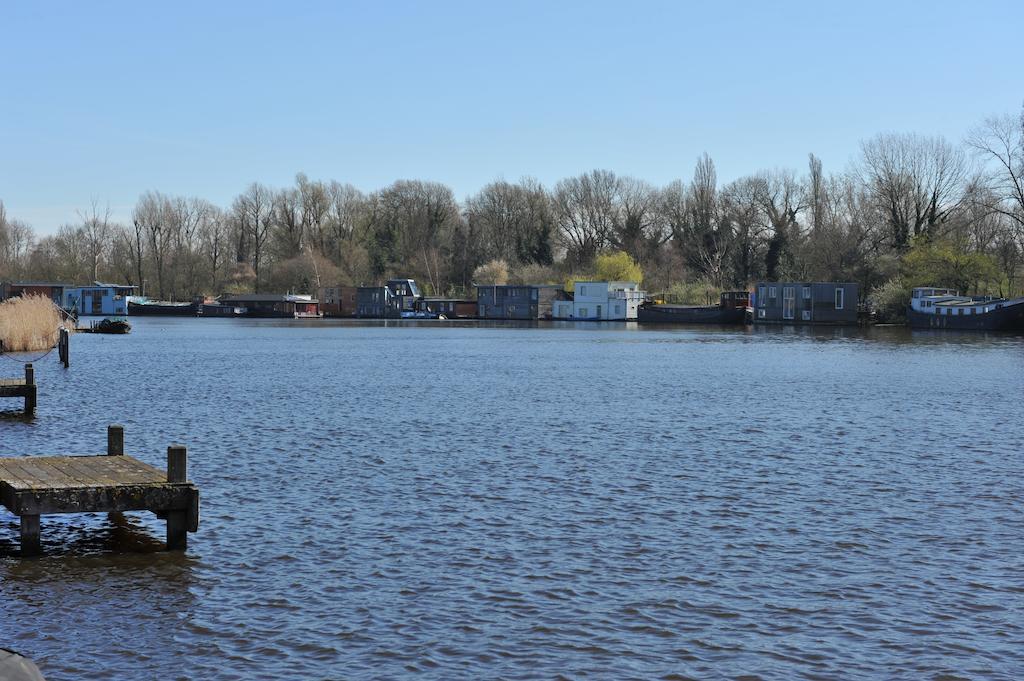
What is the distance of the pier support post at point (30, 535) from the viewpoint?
594 inches

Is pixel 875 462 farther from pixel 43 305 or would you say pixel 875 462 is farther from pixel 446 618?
pixel 43 305

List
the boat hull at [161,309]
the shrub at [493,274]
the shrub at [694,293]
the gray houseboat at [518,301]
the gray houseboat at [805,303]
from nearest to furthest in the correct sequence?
the gray houseboat at [805,303]
the shrub at [694,293]
the gray houseboat at [518,301]
the shrub at [493,274]
the boat hull at [161,309]

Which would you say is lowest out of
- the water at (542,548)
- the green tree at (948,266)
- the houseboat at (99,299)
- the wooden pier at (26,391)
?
the water at (542,548)

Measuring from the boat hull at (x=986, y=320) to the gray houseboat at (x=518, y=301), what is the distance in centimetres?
6406

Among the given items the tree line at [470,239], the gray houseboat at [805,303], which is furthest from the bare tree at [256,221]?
the gray houseboat at [805,303]

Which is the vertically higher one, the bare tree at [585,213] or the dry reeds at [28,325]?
the bare tree at [585,213]

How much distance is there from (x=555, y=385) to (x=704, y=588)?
1279 inches

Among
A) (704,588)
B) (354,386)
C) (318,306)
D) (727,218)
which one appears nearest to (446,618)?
(704,588)

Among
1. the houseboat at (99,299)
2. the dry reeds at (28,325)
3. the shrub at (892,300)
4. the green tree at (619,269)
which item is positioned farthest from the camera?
the houseboat at (99,299)

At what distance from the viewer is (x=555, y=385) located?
46.5 metres

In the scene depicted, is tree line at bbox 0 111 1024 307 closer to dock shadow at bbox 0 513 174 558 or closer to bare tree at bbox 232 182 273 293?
bare tree at bbox 232 182 273 293

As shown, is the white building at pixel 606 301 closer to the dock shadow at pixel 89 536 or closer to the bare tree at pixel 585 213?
the bare tree at pixel 585 213

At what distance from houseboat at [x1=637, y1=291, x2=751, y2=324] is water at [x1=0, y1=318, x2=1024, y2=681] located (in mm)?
102622

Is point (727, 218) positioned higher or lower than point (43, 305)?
higher
